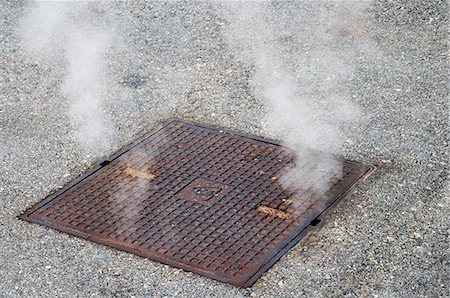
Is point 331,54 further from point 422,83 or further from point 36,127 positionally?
point 36,127

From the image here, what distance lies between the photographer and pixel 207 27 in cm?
614

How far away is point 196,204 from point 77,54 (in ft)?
6.48

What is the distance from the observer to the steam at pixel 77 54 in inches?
205

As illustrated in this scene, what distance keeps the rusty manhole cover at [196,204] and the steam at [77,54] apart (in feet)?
1.20

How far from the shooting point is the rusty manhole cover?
4.08 m

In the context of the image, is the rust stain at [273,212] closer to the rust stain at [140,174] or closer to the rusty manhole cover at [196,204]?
the rusty manhole cover at [196,204]

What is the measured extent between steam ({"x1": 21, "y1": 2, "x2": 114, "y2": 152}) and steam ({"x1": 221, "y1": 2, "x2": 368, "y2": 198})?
91 cm

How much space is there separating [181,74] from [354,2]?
4.77ft

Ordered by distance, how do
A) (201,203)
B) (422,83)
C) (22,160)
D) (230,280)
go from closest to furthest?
(230,280), (201,203), (22,160), (422,83)

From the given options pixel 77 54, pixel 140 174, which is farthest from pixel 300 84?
pixel 77 54

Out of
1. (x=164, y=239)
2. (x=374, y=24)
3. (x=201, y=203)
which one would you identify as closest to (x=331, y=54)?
(x=374, y=24)

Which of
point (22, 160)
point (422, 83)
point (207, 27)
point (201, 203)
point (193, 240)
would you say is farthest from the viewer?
point (207, 27)

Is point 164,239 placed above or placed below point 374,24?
below

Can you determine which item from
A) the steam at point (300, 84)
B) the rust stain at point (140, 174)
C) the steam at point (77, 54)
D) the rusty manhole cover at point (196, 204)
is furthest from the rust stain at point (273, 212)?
the steam at point (77, 54)
